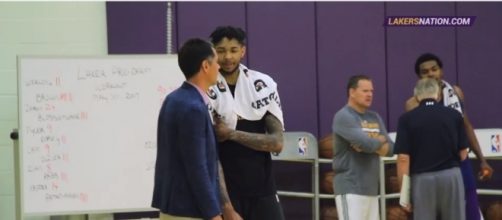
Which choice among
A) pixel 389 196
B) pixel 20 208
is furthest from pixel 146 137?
pixel 389 196

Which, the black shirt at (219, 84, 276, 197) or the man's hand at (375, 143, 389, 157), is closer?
the black shirt at (219, 84, 276, 197)

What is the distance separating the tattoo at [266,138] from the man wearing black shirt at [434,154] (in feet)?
5.72

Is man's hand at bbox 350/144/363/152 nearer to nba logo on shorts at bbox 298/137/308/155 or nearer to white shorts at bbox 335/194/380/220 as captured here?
white shorts at bbox 335/194/380/220

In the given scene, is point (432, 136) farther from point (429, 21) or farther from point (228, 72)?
point (429, 21)

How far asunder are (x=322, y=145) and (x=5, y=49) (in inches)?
105

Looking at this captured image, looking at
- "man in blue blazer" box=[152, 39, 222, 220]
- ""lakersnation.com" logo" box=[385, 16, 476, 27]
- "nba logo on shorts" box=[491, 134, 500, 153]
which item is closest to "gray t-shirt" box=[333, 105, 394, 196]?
"nba logo on shorts" box=[491, 134, 500, 153]

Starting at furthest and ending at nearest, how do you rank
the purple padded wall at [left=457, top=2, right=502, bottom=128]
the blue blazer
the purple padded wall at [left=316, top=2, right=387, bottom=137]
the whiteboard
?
the purple padded wall at [left=457, top=2, right=502, bottom=128]
the purple padded wall at [left=316, top=2, right=387, bottom=137]
the whiteboard
the blue blazer

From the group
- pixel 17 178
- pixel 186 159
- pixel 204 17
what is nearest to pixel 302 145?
pixel 204 17

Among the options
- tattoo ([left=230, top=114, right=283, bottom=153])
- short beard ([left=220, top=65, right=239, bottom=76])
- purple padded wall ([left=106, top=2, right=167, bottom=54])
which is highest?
purple padded wall ([left=106, top=2, right=167, bottom=54])

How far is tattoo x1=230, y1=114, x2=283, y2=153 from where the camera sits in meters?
3.14

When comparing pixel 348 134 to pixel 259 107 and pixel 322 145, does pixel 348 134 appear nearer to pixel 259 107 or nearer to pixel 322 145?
pixel 322 145

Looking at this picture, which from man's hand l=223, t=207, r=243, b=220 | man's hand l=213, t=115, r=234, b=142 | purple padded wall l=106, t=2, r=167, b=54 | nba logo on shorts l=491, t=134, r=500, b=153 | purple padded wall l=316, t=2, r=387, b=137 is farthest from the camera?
purple padded wall l=316, t=2, r=387, b=137

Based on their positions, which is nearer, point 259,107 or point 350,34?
point 259,107

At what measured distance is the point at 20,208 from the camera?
503 centimetres
